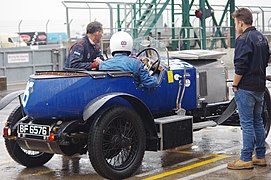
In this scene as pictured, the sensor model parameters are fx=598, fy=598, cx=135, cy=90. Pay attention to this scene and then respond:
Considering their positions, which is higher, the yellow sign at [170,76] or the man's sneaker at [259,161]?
the yellow sign at [170,76]

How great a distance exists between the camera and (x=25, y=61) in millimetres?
A: 22750

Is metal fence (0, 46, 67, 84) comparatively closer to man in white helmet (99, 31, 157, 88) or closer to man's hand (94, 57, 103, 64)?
man's hand (94, 57, 103, 64)

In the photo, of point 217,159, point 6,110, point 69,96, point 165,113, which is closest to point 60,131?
point 69,96

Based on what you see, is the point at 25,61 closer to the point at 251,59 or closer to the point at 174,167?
the point at 174,167

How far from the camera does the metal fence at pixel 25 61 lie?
22375 millimetres

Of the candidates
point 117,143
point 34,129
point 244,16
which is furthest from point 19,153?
point 244,16

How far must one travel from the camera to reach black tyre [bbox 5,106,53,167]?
7363 millimetres

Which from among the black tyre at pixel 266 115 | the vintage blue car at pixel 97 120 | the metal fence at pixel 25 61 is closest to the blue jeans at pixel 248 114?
the vintage blue car at pixel 97 120

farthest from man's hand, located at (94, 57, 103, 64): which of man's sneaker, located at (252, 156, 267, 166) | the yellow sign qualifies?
man's sneaker, located at (252, 156, 267, 166)

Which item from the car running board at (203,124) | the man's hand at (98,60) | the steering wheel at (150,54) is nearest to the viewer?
the steering wheel at (150,54)

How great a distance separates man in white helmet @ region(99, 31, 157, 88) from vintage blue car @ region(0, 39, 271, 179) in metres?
0.10

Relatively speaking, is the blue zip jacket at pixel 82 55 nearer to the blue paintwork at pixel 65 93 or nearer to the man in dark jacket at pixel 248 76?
the blue paintwork at pixel 65 93

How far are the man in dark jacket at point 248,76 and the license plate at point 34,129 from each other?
85.8 inches

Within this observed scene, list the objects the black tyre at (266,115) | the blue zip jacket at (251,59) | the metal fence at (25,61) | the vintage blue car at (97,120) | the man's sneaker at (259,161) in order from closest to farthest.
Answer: the vintage blue car at (97,120)
the blue zip jacket at (251,59)
the man's sneaker at (259,161)
the black tyre at (266,115)
the metal fence at (25,61)
